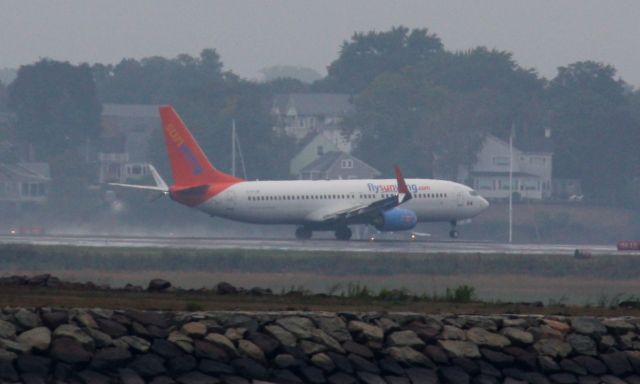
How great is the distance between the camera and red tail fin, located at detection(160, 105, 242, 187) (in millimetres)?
78375

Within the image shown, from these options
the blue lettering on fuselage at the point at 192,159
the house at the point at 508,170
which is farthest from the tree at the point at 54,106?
the blue lettering on fuselage at the point at 192,159

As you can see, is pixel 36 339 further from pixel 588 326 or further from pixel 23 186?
pixel 23 186

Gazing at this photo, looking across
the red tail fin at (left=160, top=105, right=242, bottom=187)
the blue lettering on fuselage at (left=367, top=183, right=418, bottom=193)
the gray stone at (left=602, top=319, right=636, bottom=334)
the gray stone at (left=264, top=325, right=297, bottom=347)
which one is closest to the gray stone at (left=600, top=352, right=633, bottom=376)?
the gray stone at (left=602, top=319, right=636, bottom=334)

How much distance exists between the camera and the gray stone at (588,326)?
2648 centimetres

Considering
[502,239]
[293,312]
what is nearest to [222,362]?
[293,312]

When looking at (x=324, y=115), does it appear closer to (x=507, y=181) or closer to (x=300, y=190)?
(x=507, y=181)

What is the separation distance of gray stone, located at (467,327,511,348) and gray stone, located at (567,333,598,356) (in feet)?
3.50

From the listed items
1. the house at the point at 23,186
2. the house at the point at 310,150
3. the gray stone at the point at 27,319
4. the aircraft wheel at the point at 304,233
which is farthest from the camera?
the house at the point at 310,150

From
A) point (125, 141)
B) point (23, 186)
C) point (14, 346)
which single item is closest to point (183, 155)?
point (14, 346)

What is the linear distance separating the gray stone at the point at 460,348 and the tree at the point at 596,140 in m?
116

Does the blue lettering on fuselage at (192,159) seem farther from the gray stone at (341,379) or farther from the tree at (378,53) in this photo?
the tree at (378,53)

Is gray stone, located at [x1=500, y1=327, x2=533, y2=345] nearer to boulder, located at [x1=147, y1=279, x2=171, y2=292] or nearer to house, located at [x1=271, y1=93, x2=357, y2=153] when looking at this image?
boulder, located at [x1=147, y1=279, x2=171, y2=292]

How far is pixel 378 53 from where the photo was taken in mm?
193875

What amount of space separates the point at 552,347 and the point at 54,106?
133m
